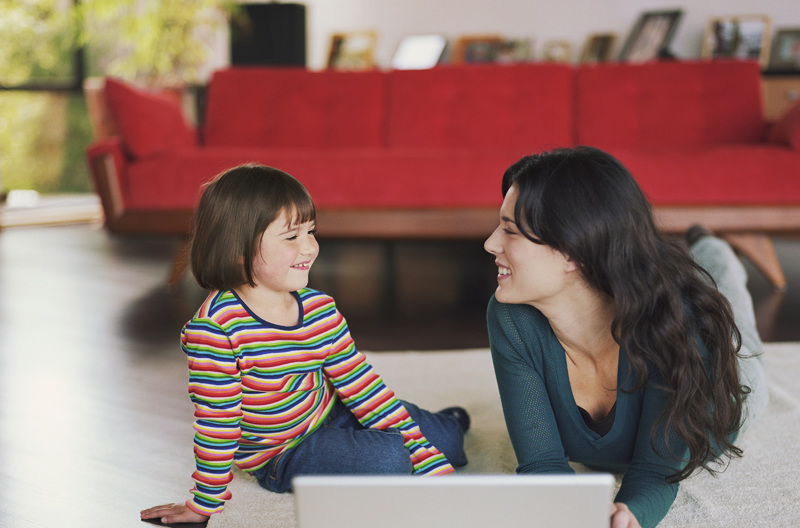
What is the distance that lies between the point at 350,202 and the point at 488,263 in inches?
39.5

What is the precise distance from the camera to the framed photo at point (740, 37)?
15.5 feet

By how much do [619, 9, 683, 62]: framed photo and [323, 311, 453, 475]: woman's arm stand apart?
393 centimetres

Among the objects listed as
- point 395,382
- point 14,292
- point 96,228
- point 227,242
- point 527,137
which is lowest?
point 96,228

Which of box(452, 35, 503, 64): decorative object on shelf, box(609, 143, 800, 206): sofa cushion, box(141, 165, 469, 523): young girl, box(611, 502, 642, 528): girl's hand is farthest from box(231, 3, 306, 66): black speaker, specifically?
box(611, 502, 642, 528): girl's hand

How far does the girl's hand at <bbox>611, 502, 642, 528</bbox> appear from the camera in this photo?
985mm

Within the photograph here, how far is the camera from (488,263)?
369cm

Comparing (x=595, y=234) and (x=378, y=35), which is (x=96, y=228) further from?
(x=595, y=234)

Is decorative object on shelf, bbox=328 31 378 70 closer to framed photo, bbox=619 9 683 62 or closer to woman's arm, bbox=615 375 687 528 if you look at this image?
framed photo, bbox=619 9 683 62

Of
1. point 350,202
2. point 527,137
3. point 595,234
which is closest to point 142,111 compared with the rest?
point 350,202

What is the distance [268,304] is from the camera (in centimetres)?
126

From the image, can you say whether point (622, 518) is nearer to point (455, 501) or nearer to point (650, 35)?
point (455, 501)

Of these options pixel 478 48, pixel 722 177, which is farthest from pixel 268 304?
pixel 478 48

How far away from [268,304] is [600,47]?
4.20m

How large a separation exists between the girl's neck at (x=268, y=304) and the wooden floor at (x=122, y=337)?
0.40 metres
